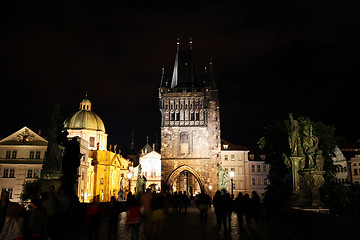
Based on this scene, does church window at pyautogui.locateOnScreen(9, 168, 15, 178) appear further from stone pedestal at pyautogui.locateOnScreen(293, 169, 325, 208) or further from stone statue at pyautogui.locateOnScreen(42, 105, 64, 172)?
stone pedestal at pyautogui.locateOnScreen(293, 169, 325, 208)

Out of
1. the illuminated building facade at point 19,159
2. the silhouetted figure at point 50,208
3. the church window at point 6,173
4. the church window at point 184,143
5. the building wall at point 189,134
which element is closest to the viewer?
the silhouetted figure at point 50,208

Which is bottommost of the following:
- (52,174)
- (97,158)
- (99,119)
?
(52,174)

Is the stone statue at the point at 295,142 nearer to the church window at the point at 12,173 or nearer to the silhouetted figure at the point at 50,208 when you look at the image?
the silhouetted figure at the point at 50,208

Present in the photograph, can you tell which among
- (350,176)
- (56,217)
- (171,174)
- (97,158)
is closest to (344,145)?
(350,176)

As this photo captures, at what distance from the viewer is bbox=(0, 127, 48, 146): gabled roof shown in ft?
165

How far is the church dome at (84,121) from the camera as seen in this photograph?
2736 inches

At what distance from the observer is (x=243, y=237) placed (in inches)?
440

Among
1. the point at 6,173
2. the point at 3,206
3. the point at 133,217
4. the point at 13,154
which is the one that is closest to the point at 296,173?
the point at 133,217

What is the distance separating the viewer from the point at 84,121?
69.9 metres

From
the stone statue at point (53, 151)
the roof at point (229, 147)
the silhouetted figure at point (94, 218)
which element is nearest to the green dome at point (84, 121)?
the roof at point (229, 147)

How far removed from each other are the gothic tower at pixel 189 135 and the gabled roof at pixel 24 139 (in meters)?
18.8

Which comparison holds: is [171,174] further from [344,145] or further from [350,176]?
[344,145]

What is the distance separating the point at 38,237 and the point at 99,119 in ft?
219

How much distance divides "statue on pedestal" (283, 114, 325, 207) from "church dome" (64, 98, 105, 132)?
189 ft
